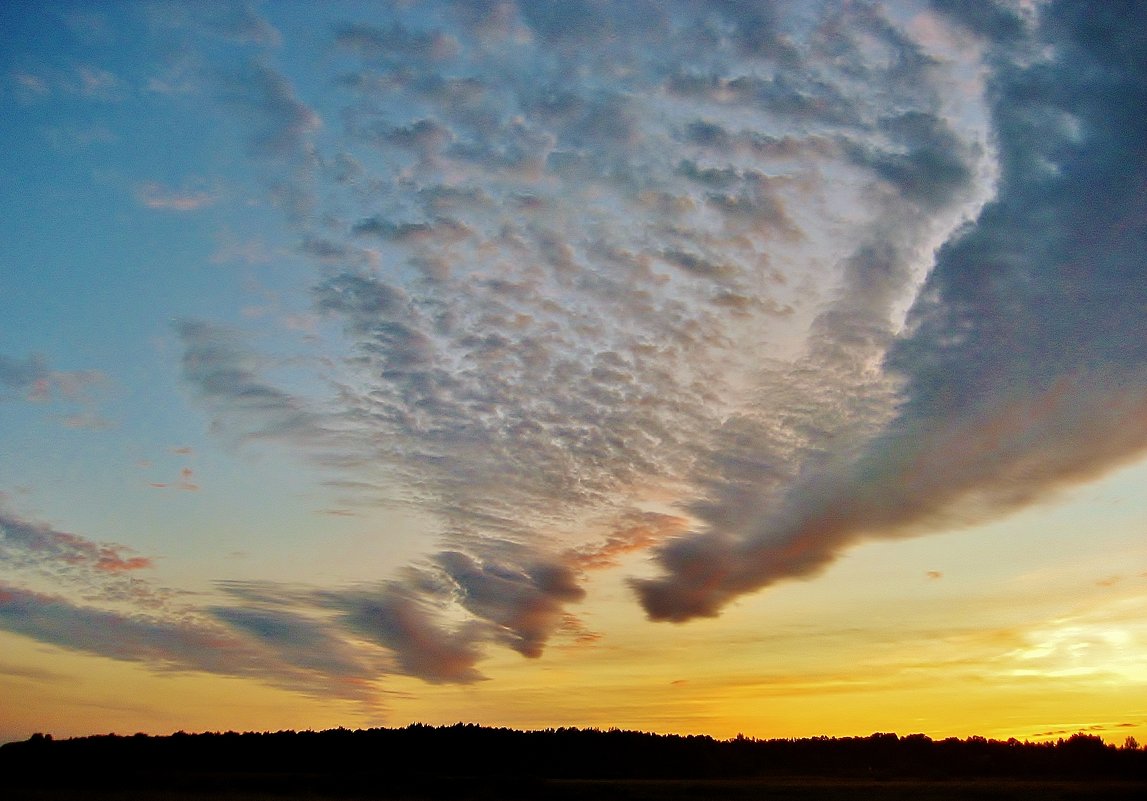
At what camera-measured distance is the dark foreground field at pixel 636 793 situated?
261 feet

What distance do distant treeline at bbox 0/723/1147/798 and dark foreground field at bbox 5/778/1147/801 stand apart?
66.9 feet

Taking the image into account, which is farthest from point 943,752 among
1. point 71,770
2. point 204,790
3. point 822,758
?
point 71,770

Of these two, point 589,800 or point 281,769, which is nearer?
point 589,800

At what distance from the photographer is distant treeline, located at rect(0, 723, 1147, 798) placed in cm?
12162

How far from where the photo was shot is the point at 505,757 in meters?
145

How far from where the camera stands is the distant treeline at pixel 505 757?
122 meters

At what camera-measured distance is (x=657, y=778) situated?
437 feet

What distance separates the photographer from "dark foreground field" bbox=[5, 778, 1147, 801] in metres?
79.6

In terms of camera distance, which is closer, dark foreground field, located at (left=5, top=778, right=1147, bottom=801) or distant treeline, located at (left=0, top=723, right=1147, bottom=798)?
dark foreground field, located at (left=5, top=778, right=1147, bottom=801)

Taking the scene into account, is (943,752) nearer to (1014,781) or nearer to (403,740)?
(1014,781)

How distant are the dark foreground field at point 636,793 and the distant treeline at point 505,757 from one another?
803 inches

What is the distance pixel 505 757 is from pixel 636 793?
63042 mm

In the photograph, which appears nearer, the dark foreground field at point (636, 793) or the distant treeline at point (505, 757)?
the dark foreground field at point (636, 793)

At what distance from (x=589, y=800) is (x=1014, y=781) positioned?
185 ft
